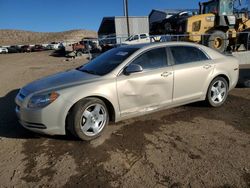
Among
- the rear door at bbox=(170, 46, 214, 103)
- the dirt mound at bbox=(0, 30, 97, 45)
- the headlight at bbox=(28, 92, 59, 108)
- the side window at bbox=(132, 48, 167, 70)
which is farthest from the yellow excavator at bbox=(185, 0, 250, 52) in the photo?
the dirt mound at bbox=(0, 30, 97, 45)

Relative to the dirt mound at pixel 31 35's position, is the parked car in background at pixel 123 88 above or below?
below

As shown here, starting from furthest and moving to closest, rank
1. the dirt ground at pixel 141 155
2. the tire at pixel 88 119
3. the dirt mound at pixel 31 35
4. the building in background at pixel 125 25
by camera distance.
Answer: the dirt mound at pixel 31 35 → the building in background at pixel 125 25 → the tire at pixel 88 119 → the dirt ground at pixel 141 155

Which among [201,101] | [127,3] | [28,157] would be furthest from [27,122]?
[127,3]

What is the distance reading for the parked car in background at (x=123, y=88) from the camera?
391cm

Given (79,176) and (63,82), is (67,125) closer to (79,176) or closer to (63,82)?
(63,82)

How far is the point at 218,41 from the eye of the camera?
1431 cm

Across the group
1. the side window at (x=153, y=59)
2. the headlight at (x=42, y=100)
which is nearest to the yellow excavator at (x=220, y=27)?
the side window at (x=153, y=59)

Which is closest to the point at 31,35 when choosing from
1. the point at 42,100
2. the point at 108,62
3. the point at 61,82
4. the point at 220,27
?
the point at 220,27

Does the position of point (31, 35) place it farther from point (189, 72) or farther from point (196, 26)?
point (189, 72)

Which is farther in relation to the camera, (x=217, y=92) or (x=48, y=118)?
(x=217, y=92)

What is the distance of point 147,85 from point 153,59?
540 mm

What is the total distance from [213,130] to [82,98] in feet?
7.42

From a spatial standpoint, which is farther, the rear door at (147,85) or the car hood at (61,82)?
the rear door at (147,85)

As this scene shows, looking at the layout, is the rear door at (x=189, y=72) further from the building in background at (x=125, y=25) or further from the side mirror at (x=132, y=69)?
the building in background at (x=125, y=25)
